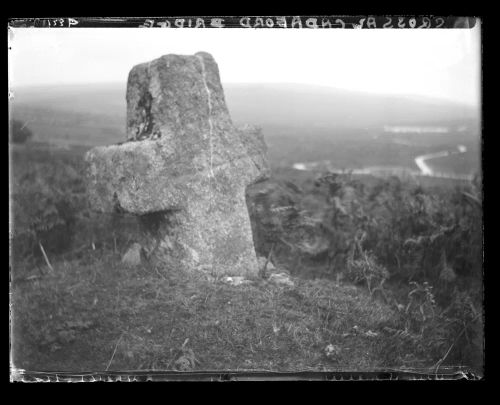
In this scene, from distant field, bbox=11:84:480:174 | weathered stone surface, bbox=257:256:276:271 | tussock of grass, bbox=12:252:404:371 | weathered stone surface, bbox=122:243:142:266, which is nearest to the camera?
tussock of grass, bbox=12:252:404:371

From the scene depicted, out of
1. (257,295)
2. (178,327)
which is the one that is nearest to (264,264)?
(257,295)

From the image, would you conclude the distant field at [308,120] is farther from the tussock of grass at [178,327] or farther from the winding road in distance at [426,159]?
the tussock of grass at [178,327]

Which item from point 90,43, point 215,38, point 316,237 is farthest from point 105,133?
point 316,237

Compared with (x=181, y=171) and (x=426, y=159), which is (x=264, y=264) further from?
(x=426, y=159)

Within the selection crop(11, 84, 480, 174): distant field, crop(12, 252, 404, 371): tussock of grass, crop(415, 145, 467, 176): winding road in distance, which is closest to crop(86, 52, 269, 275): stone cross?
crop(11, 84, 480, 174): distant field

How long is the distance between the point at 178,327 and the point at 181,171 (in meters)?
1.24

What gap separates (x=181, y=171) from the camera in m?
5.01

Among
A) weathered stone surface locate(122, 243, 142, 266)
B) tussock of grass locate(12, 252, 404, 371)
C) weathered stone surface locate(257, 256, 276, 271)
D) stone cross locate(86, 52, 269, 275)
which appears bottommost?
tussock of grass locate(12, 252, 404, 371)

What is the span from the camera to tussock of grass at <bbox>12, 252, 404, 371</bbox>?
182 inches

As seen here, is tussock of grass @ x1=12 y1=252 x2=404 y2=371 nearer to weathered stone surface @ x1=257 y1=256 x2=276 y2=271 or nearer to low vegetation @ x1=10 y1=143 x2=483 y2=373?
low vegetation @ x1=10 y1=143 x2=483 y2=373

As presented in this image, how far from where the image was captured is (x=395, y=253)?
5.22 m

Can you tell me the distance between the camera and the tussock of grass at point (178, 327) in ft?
15.2

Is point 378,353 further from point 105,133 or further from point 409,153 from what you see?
point 105,133

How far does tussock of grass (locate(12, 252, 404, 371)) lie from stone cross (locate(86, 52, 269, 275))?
0.35 metres
